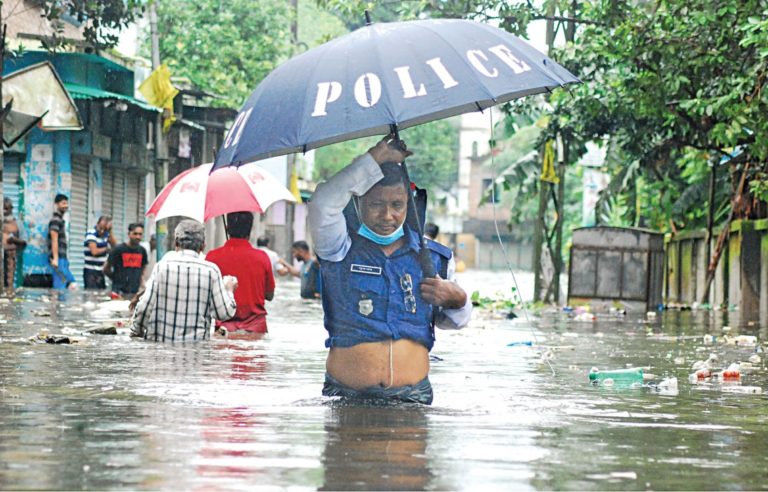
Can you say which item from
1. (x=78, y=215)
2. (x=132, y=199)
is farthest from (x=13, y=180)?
(x=132, y=199)

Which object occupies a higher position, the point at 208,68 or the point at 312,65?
the point at 208,68

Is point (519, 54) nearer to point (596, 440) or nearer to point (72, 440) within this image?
point (596, 440)

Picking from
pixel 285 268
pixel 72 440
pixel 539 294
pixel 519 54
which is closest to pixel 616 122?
pixel 539 294

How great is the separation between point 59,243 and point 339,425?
21.6 metres

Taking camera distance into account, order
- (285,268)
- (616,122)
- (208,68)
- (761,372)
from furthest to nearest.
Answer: (208,68)
(616,122)
(285,268)
(761,372)

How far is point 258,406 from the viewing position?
8016 millimetres

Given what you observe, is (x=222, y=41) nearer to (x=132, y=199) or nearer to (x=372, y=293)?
(x=132, y=199)

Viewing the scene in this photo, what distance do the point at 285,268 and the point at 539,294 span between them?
11.0 m

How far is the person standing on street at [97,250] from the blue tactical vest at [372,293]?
19250 millimetres

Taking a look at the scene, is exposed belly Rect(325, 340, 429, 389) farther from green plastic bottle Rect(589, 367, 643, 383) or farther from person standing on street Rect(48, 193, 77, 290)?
person standing on street Rect(48, 193, 77, 290)

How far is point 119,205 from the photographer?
117 feet

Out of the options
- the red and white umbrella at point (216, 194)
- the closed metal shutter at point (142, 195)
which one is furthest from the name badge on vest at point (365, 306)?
the closed metal shutter at point (142, 195)

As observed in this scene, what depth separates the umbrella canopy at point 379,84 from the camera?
7.05 metres

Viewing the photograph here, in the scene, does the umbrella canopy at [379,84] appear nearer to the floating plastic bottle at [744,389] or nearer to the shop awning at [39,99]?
the floating plastic bottle at [744,389]
